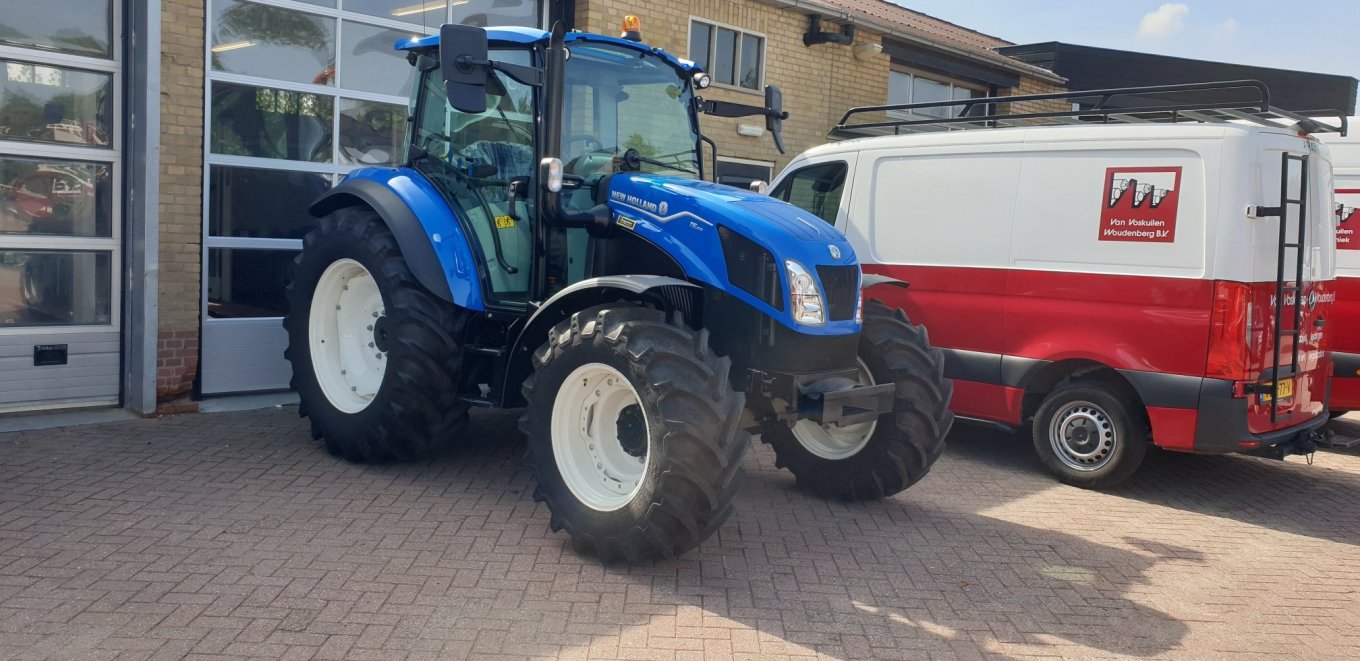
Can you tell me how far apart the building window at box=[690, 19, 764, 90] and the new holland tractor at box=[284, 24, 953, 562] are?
17.6 ft

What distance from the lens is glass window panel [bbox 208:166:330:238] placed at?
25.7ft

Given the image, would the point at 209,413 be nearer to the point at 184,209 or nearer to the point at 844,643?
the point at 184,209

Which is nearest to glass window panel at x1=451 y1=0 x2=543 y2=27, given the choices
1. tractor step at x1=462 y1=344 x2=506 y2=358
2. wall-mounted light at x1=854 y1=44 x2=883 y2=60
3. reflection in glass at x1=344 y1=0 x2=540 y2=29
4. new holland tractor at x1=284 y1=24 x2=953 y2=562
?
reflection in glass at x1=344 y1=0 x2=540 y2=29

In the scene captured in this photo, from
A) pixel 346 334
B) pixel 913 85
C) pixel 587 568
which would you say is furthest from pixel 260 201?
pixel 913 85

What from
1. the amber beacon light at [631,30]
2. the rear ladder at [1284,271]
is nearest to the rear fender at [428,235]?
the amber beacon light at [631,30]

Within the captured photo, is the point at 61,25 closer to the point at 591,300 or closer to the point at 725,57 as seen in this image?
the point at 591,300

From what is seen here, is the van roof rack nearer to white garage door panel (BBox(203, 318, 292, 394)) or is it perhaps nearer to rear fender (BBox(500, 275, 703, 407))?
rear fender (BBox(500, 275, 703, 407))

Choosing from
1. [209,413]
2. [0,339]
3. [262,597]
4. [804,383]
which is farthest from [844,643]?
[0,339]

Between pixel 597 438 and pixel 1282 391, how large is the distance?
4237mm

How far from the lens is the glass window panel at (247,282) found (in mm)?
7863

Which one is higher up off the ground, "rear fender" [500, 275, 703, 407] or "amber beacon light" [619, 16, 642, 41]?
"amber beacon light" [619, 16, 642, 41]

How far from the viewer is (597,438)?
5016 millimetres

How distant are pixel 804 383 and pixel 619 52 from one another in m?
2.19

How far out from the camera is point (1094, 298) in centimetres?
665
